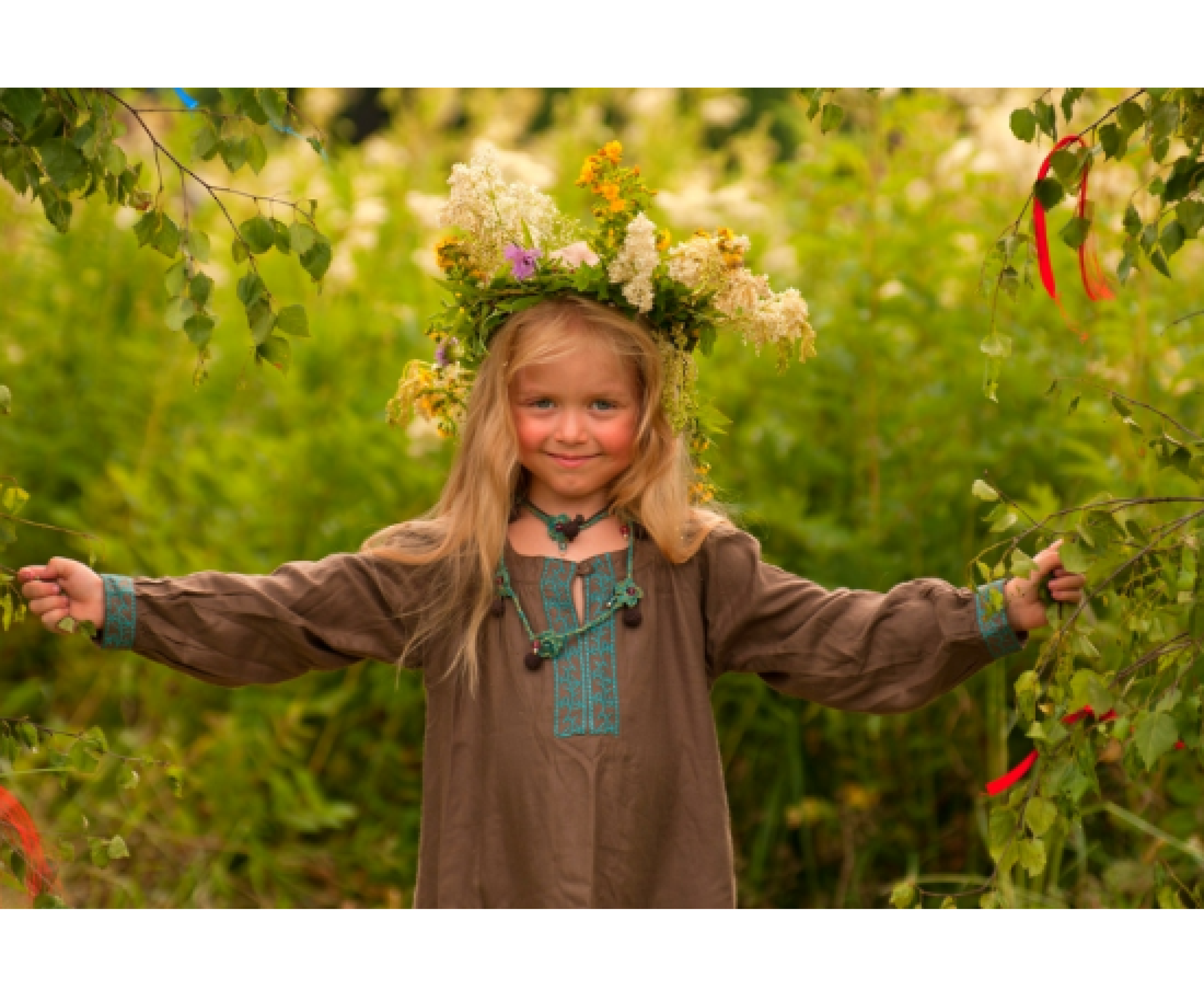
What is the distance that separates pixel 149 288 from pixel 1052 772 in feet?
12.4

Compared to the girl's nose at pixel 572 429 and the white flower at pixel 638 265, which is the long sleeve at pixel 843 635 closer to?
the girl's nose at pixel 572 429

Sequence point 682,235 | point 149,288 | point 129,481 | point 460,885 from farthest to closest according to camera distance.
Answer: point 149,288 < point 682,235 < point 129,481 < point 460,885

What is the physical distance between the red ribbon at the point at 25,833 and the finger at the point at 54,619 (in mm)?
251

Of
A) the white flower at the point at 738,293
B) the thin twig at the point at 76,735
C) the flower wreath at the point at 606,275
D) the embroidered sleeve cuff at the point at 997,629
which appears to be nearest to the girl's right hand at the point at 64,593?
the thin twig at the point at 76,735

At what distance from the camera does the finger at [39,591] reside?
2.26m

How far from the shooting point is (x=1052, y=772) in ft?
6.79

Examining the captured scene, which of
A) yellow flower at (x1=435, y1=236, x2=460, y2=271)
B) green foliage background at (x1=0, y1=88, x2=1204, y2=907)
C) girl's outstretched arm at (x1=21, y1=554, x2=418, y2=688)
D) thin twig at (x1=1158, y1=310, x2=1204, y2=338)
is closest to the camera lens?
thin twig at (x1=1158, y1=310, x2=1204, y2=338)

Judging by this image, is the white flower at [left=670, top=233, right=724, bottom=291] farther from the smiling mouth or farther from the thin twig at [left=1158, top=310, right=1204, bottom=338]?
the thin twig at [left=1158, top=310, right=1204, bottom=338]

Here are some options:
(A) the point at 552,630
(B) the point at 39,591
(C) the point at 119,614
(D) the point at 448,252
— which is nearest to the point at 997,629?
(A) the point at 552,630

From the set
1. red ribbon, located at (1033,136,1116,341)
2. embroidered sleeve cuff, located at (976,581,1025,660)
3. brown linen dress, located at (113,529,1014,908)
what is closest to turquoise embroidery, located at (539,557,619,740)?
brown linen dress, located at (113,529,1014,908)

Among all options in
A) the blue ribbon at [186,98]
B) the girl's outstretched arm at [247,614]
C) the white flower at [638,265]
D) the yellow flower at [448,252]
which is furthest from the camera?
the yellow flower at [448,252]

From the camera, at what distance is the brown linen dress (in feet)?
7.89
